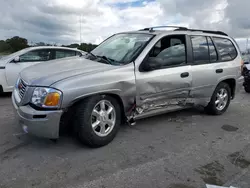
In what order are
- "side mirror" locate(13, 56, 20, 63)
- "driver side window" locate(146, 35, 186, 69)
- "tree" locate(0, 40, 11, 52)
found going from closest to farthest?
"driver side window" locate(146, 35, 186, 69) < "side mirror" locate(13, 56, 20, 63) < "tree" locate(0, 40, 11, 52)

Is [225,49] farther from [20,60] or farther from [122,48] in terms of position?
[20,60]

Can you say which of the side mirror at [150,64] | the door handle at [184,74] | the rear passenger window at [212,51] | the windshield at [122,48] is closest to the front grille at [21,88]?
the windshield at [122,48]

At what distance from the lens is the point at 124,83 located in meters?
3.53

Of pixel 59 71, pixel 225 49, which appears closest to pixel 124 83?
pixel 59 71

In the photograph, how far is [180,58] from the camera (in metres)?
4.31

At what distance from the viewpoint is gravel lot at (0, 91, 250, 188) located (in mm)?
2656

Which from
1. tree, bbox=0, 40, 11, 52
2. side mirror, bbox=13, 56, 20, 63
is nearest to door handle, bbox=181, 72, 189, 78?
side mirror, bbox=13, 56, 20, 63

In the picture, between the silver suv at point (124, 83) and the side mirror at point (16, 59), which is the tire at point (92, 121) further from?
the side mirror at point (16, 59)

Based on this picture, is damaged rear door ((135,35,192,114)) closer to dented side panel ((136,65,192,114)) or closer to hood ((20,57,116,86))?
dented side panel ((136,65,192,114))

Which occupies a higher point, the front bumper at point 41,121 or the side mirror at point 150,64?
the side mirror at point 150,64

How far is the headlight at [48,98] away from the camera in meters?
2.97

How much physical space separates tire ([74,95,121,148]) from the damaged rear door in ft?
1.67

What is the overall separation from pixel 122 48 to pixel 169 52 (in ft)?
2.74

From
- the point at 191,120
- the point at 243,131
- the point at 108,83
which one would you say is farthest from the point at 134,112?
the point at 243,131
